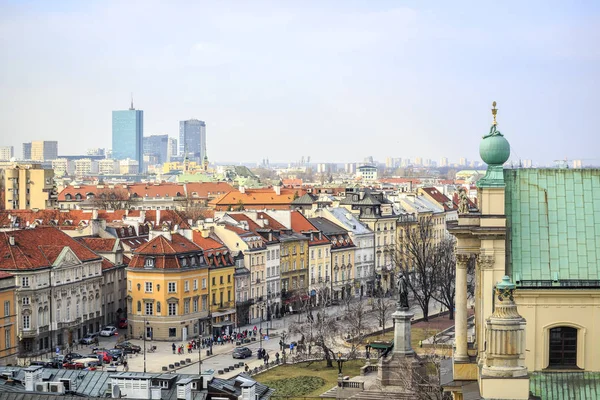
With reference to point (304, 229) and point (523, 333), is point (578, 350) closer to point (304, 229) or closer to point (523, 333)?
point (523, 333)

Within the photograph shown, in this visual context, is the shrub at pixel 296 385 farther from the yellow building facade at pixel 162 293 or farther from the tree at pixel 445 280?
the tree at pixel 445 280

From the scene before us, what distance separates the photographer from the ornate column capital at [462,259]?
189ft

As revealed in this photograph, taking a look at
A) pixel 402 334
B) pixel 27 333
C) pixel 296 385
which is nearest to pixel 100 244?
pixel 27 333

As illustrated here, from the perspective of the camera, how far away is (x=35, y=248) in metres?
104

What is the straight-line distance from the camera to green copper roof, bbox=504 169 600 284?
54188mm

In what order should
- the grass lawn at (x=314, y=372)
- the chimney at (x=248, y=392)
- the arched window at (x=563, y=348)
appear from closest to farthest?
the arched window at (x=563, y=348) → the chimney at (x=248, y=392) → the grass lawn at (x=314, y=372)

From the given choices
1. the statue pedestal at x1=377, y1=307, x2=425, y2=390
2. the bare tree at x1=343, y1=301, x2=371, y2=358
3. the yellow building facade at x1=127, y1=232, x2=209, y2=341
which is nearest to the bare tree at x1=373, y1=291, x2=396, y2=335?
the bare tree at x1=343, y1=301, x2=371, y2=358

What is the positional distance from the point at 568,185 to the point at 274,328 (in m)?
64.4

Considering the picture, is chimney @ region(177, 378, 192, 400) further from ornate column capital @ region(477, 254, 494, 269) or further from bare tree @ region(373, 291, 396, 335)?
bare tree @ region(373, 291, 396, 335)

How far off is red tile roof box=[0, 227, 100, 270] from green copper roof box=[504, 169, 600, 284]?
53649 millimetres


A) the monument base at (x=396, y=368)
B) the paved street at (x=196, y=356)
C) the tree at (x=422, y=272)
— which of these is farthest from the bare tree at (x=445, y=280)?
the monument base at (x=396, y=368)

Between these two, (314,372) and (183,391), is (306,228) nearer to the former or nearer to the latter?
(314,372)

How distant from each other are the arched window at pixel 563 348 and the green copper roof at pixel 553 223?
89.9 inches

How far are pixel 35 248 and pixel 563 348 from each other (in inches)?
2384
